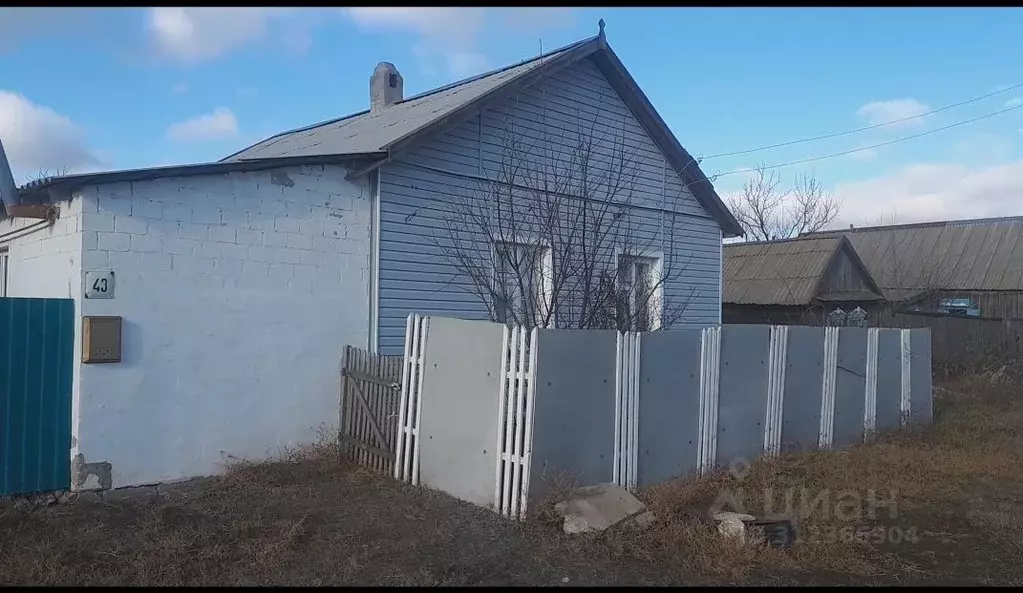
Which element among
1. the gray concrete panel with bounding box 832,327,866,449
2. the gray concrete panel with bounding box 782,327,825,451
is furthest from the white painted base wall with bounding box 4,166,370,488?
the gray concrete panel with bounding box 832,327,866,449

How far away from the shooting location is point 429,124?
935 centimetres

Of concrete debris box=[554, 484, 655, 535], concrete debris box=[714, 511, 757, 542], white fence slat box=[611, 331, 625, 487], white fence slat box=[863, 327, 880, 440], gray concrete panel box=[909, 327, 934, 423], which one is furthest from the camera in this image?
gray concrete panel box=[909, 327, 934, 423]

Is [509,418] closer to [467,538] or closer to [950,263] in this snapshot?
[467,538]

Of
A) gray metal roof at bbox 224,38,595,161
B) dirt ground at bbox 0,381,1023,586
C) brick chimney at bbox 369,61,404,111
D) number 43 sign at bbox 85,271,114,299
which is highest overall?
Result: brick chimney at bbox 369,61,404,111

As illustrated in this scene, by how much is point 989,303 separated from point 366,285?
24313mm

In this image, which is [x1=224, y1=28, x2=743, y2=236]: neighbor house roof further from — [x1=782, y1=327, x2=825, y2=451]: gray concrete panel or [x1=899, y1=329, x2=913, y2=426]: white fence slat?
[x1=782, y1=327, x2=825, y2=451]: gray concrete panel

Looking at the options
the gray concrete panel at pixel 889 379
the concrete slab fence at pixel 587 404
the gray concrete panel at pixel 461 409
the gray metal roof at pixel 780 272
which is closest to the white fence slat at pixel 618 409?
the concrete slab fence at pixel 587 404

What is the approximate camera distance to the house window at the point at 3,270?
9.15 metres

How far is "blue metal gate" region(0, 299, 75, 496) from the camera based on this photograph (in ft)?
22.1

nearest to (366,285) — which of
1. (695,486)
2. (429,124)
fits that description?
(429,124)

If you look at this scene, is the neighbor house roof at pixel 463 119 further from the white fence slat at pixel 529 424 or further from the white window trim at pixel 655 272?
the white fence slat at pixel 529 424

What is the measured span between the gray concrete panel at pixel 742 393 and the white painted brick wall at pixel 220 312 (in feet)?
13.5

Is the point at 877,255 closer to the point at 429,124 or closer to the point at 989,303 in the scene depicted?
the point at 989,303

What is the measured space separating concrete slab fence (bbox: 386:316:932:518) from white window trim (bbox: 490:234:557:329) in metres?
1.61
